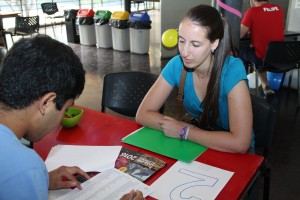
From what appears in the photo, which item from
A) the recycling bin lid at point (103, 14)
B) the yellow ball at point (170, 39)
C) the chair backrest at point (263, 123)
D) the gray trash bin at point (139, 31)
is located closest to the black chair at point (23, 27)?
the recycling bin lid at point (103, 14)

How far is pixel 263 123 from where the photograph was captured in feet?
4.97

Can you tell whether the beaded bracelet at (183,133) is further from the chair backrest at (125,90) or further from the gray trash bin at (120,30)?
the gray trash bin at (120,30)

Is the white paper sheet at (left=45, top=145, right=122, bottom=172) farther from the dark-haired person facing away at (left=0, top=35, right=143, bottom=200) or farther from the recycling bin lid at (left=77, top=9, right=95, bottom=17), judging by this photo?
the recycling bin lid at (left=77, top=9, right=95, bottom=17)

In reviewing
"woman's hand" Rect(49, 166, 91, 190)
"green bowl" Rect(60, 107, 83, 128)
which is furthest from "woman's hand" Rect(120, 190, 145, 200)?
"green bowl" Rect(60, 107, 83, 128)

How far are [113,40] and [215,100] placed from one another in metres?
5.70

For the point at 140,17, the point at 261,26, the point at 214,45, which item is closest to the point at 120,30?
the point at 140,17

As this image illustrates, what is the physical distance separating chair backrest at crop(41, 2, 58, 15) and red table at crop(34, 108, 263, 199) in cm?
787

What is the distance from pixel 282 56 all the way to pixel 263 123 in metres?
2.39

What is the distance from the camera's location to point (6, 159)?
2.09 ft

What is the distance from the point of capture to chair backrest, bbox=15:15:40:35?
6613 millimetres

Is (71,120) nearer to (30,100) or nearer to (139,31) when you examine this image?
(30,100)

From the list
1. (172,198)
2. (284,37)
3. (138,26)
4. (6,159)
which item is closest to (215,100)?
(172,198)

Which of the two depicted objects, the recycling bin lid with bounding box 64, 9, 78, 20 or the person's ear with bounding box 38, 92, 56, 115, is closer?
the person's ear with bounding box 38, 92, 56, 115

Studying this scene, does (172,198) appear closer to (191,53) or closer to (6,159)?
(6,159)
